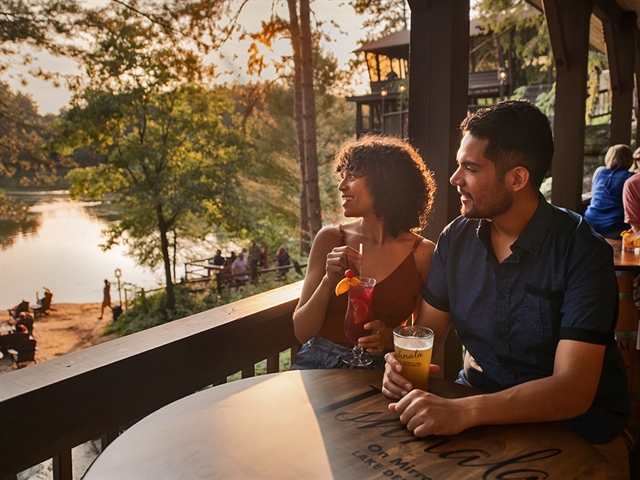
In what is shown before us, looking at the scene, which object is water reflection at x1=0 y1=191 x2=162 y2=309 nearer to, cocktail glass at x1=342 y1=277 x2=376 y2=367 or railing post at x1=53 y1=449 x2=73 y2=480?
railing post at x1=53 y1=449 x2=73 y2=480

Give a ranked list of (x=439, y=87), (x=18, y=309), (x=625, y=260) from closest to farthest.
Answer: (x=439, y=87) → (x=625, y=260) → (x=18, y=309)

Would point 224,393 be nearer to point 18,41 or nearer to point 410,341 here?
point 410,341

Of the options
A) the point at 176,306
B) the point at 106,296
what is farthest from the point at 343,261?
the point at 106,296

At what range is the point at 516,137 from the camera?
4.66 ft

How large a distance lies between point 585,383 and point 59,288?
64.5 ft

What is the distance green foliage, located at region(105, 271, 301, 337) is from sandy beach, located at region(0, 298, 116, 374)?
2.04 ft

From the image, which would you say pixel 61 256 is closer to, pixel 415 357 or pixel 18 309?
pixel 18 309

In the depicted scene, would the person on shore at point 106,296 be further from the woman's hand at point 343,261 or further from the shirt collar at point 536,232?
the shirt collar at point 536,232

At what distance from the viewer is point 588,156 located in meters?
10.8

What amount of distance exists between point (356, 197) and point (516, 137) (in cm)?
69

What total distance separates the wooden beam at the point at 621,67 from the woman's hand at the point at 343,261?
4.79m

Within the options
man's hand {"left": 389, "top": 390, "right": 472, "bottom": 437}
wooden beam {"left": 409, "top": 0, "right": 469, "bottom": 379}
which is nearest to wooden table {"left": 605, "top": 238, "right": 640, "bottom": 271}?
wooden beam {"left": 409, "top": 0, "right": 469, "bottom": 379}

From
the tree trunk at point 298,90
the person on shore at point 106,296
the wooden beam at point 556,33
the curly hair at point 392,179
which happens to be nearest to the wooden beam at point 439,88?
the curly hair at point 392,179

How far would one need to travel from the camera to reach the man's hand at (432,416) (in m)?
1.12
